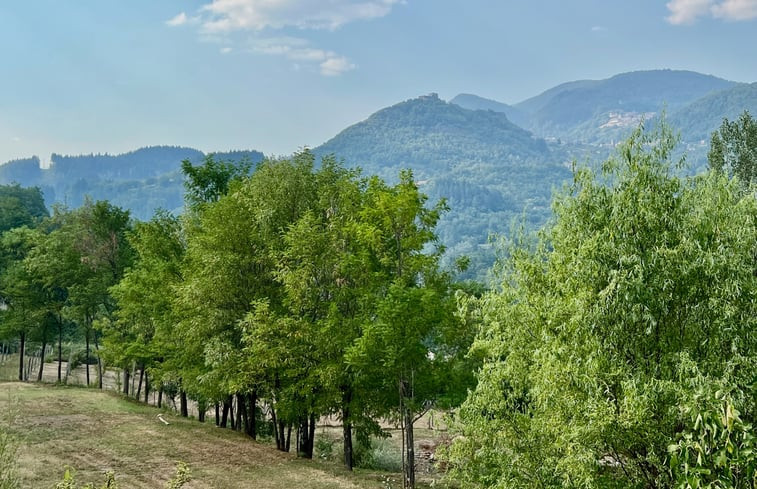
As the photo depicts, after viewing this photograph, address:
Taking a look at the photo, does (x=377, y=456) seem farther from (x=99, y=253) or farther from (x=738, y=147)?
(x=738, y=147)

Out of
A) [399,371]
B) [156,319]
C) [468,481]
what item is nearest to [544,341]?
[468,481]

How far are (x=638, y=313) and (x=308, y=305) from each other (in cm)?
1446

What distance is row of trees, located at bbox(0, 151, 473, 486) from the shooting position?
2058 cm

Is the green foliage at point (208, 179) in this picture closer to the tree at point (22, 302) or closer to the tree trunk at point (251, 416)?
the tree trunk at point (251, 416)

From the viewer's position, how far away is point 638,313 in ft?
37.0

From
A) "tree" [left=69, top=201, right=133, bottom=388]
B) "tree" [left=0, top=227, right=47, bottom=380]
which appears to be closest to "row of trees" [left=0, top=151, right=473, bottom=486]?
Answer: "tree" [left=69, top=201, right=133, bottom=388]

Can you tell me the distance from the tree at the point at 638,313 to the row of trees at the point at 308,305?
699 centimetres

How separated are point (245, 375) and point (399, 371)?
6.88 metres

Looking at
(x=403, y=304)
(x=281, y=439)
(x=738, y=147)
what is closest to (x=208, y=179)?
(x=281, y=439)

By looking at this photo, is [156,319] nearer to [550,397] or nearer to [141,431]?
[141,431]

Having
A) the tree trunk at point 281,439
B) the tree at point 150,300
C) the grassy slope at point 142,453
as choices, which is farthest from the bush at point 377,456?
the tree at point 150,300

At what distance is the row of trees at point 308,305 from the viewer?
20578mm

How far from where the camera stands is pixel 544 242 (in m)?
15.9

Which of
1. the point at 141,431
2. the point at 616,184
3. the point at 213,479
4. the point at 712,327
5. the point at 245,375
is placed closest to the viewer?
the point at 712,327
